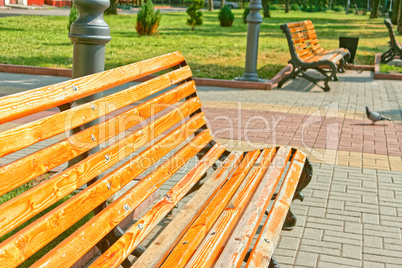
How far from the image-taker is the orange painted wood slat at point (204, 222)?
2.22 meters

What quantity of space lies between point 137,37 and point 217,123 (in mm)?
12539

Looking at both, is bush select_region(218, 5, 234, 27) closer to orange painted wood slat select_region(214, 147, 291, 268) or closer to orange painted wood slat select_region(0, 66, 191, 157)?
orange painted wood slat select_region(214, 147, 291, 268)

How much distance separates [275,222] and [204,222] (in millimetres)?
354

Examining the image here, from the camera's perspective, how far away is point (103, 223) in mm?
2221

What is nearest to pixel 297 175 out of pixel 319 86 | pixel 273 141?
pixel 273 141

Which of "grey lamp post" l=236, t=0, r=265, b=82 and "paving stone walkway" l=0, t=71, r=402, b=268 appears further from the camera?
"grey lamp post" l=236, t=0, r=265, b=82

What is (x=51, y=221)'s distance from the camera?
1.89 metres

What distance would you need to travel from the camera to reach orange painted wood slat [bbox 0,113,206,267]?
1673mm

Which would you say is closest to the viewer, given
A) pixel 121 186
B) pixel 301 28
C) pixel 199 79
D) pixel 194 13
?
pixel 121 186

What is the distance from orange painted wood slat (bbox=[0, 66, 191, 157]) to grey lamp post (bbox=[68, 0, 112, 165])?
2.15ft

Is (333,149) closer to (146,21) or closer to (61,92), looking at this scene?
(61,92)

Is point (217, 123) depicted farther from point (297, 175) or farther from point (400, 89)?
point (400, 89)

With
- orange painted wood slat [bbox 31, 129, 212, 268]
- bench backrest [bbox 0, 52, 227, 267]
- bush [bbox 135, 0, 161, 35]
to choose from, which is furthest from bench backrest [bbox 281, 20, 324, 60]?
bush [bbox 135, 0, 161, 35]

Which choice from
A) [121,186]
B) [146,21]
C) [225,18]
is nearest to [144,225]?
[121,186]
